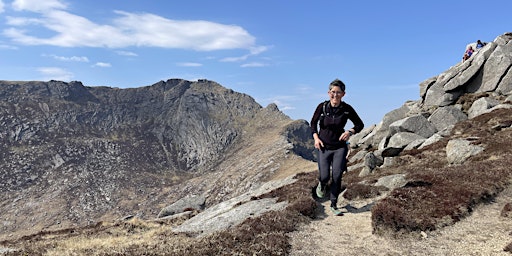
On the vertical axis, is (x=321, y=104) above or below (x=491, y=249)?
above

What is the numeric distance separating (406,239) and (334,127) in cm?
500

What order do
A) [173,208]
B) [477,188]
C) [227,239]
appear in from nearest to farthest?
1. [227,239]
2. [477,188]
3. [173,208]

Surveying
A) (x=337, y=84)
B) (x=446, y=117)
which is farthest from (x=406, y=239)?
(x=446, y=117)

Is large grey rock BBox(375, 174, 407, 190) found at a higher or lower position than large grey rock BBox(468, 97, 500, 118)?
lower

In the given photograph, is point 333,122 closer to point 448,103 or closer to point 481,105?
point 481,105

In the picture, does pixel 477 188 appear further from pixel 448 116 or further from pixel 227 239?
pixel 448 116

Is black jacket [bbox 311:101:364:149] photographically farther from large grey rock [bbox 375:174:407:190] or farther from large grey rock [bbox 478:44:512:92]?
large grey rock [bbox 478:44:512:92]

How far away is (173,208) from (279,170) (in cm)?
7698

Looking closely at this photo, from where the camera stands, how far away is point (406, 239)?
40.8ft

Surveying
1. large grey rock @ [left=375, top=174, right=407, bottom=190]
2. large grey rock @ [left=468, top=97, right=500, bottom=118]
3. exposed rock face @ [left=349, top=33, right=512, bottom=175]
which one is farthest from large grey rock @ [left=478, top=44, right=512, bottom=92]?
large grey rock @ [left=375, top=174, right=407, bottom=190]

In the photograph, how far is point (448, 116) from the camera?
127 feet

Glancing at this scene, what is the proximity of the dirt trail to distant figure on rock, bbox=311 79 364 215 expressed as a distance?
2259mm

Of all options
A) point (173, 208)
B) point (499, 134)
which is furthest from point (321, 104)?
point (173, 208)

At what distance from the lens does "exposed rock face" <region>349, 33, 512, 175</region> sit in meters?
35.3
